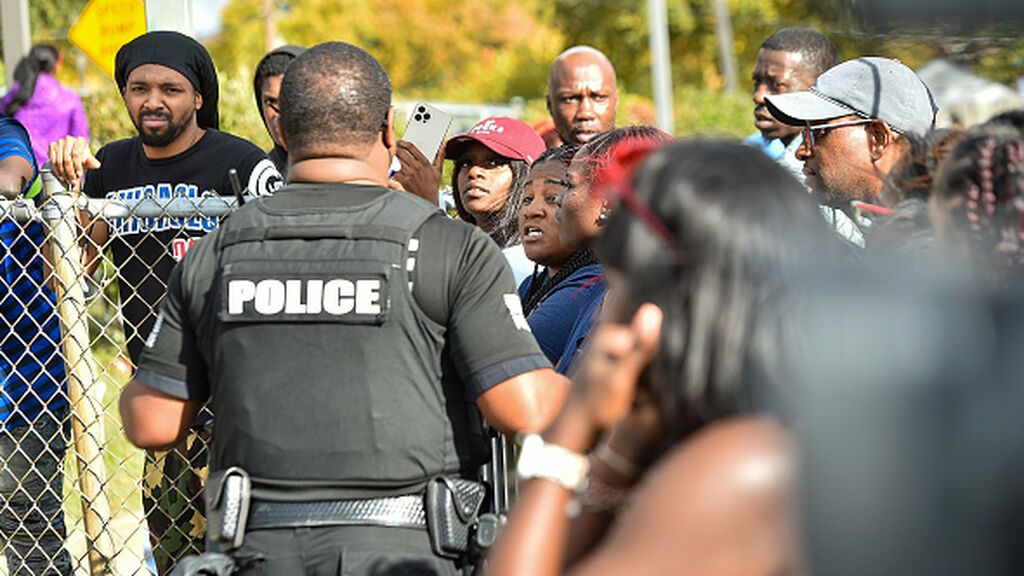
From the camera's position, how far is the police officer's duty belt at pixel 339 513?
9.82 ft

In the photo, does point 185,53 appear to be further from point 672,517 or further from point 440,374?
point 672,517

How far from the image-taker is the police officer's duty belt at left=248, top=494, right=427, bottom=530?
2.99m

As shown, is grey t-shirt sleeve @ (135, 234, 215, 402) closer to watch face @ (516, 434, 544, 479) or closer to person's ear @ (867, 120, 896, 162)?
watch face @ (516, 434, 544, 479)

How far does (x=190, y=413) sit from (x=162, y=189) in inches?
72.8

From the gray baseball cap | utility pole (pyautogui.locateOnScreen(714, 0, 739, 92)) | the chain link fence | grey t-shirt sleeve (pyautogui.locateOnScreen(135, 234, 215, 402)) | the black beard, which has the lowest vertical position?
utility pole (pyautogui.locateOnScreen(714, 0, 739, 92))

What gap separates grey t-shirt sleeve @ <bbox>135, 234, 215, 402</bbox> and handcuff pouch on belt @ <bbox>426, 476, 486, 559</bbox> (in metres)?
0.62

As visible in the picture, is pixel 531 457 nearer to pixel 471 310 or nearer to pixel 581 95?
pixel 471 310

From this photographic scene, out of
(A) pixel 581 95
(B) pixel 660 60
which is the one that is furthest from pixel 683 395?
(B) pixel 660 60

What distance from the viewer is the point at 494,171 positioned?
5.27 meters

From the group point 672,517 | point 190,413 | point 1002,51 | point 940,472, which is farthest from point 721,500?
point 190,413

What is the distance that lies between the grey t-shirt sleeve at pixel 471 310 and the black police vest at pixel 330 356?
0.04m

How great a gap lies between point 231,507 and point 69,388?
1745 millimetres

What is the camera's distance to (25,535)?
16.3ft

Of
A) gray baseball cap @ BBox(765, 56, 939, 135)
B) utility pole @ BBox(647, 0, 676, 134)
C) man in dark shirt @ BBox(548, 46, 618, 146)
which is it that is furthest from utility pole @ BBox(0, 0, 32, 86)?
utility pole @ BBox(647, 0, 676, 134)
